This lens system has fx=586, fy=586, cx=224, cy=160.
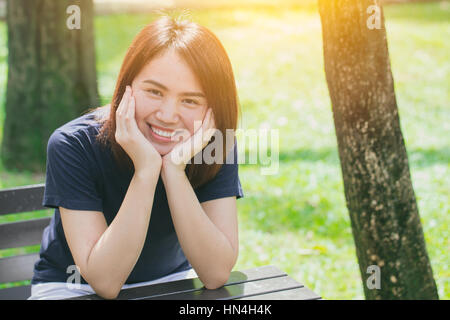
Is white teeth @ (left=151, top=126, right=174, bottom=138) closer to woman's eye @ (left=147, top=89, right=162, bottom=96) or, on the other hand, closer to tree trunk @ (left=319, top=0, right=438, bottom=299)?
woman's eye @ (left=147, top=89, right=162, bottom=96)

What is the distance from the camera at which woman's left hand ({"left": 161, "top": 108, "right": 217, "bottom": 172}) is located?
2.26m

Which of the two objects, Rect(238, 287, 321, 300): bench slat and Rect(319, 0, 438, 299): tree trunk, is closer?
Rect(238, 287, 321, 300): bench slat

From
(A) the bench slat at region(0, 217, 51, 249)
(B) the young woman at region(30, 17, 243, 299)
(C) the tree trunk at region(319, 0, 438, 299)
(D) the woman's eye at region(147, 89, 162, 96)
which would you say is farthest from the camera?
(A) the bench slat at region(0, 217, 51, 249)

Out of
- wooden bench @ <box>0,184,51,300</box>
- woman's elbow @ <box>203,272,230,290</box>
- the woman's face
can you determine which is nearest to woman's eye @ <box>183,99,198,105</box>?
the woman's face

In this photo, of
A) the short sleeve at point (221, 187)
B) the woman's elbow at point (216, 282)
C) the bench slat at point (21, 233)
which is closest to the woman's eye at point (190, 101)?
the short sleeve at point (221, 187)

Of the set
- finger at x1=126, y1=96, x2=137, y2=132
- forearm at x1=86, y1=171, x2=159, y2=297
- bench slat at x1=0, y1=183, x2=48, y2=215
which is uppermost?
finger at x1=126, y1=96, x2=137, y2=132

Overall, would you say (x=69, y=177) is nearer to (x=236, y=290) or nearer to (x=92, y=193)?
(x=92, y=193)

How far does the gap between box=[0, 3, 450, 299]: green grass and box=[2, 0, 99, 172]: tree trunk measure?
557 millimetres

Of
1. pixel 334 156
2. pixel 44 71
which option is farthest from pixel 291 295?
pixel 334 156

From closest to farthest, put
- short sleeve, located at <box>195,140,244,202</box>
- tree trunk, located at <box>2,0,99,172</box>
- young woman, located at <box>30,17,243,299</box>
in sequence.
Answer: young woman, located at <box>30,17,243,299</box>
short sleeve, located at <box>195,140,244,202</box>
tree trunk, located at <box>2,0,99,172</box>

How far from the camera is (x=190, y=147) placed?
7.47 ft

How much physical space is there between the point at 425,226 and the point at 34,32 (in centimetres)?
446

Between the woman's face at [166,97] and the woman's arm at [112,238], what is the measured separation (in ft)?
0.62
